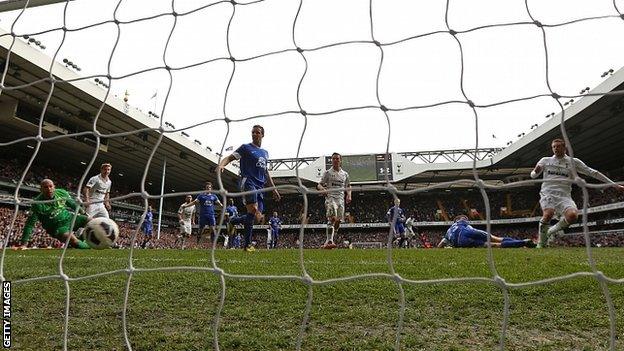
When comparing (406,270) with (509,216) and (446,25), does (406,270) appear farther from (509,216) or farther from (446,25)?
(509,216)

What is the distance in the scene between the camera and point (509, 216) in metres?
31.9

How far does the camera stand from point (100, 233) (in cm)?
538

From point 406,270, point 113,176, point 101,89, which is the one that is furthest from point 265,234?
point 406,270

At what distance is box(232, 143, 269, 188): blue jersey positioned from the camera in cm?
651

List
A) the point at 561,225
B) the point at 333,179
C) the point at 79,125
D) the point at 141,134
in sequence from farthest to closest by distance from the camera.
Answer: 1. the point at 79,125
2. the point at 141,134
3. the point at 333,179
4. the point at 561,225

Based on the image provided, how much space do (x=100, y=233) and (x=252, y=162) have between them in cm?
224

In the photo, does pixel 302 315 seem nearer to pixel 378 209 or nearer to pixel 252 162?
pixel 252 162

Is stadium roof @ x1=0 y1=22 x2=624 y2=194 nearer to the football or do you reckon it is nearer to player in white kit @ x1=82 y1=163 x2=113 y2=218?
player in white kit @ x1=82 y1=163 x2=113 y2=218

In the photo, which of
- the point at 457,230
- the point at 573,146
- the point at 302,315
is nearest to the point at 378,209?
the point at 573,146

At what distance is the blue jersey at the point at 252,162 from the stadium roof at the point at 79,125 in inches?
232

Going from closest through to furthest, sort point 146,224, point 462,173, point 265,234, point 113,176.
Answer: point 146,224 < point 113,176 < point 462,173 < point 265,234

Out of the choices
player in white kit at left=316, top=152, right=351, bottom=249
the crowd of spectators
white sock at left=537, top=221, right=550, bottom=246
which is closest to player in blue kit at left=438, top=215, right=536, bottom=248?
white sock at left=537, top=221, right=550, bottom=246

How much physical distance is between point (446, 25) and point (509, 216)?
32.5 meters

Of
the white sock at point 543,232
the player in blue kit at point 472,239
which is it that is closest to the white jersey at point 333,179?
the player in blue kit at point 472,239
